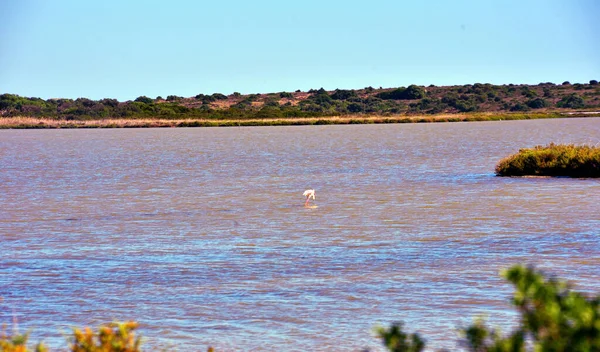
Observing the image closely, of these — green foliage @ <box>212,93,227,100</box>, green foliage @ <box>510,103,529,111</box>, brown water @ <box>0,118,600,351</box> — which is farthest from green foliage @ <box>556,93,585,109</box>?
brown water @ <box>0,118,600,351</box>

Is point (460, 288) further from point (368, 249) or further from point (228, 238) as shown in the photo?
point (228, 238)

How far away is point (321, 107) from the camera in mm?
143875

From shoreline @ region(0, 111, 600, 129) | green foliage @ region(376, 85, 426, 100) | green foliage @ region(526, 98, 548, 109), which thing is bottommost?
shoreline @ region(0, 111, 600, 129)

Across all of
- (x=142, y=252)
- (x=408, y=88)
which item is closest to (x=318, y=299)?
(x=142, y=252)

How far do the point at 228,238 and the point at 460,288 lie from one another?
5.62 m

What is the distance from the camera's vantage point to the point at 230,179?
99.0 feet

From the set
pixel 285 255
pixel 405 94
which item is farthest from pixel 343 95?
pixel 285 255

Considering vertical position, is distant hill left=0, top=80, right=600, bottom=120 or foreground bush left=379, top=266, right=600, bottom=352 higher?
foreground bush left=379, top=266, right=600, bottom=352

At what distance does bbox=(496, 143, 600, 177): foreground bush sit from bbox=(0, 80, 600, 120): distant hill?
89.1 metres

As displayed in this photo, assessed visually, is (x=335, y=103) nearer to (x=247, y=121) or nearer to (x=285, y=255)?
(x=247, y=121)

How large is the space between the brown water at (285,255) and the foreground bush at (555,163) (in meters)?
0.84

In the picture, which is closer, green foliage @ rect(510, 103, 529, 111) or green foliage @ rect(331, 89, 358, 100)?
green foliage @ rect(510, 103, 529, 111)

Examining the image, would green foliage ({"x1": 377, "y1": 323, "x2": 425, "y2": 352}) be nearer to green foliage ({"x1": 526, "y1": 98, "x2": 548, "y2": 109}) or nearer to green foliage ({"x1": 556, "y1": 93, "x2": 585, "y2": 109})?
green foliage ({"x1": 526, "y1": 98, "x2": 548, "y2": 109})

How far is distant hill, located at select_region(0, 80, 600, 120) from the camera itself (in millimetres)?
119625
